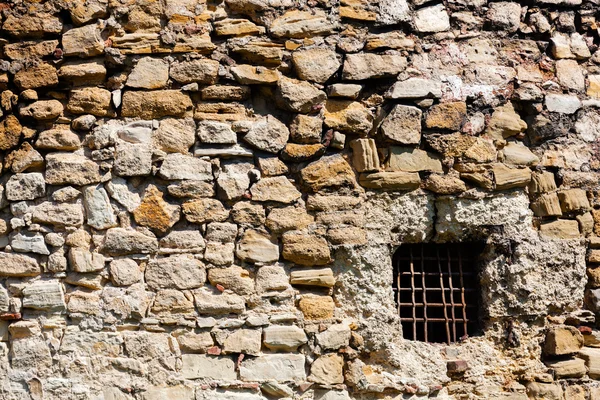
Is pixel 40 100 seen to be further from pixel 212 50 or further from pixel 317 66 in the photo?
pixel 317 66

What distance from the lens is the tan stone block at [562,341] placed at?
3520 millimetres

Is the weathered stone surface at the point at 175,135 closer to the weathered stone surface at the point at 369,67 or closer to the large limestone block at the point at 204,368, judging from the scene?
the weathered stone surface at the point at 369,67

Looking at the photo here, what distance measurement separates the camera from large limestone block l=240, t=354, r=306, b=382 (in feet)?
10.7

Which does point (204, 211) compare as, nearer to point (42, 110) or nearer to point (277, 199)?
point (277, 199)

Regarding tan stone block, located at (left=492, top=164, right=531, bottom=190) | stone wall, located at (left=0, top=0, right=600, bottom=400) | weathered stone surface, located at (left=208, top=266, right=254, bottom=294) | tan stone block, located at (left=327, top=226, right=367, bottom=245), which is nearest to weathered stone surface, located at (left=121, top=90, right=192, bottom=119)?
stone wall, located at (left=0, top=0, right=600, bottom=400)

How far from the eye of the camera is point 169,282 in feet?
10.8

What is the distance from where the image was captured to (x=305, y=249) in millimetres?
3359

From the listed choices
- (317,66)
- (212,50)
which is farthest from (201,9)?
(317,66)

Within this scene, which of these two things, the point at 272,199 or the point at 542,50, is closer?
the point at 272,199

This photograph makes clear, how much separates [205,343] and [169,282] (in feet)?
1.06

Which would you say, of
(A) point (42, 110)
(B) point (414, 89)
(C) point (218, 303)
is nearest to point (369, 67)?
(B) point (414, 89)

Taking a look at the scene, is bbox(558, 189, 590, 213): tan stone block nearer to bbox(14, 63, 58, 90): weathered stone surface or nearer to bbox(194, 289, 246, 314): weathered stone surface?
bbox(194, 289, 246, 314): weathered stone surface

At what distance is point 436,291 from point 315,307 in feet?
2.17

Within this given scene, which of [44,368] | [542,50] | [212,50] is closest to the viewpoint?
[44,368]
